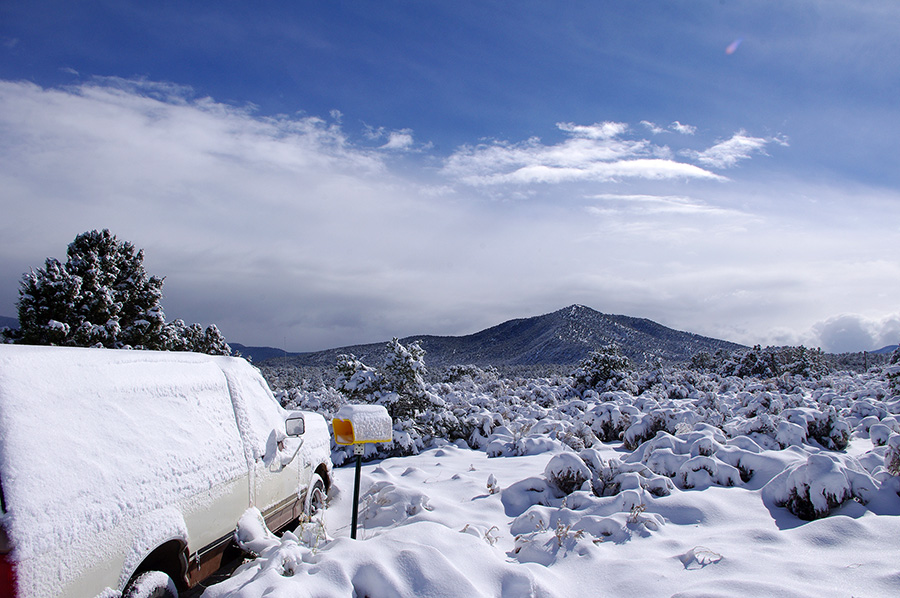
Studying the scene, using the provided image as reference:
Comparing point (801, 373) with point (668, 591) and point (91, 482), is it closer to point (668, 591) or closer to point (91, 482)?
point (668, 591)

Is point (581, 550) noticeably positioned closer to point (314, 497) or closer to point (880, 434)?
point (314, 497)

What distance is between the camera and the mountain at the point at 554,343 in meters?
61.7

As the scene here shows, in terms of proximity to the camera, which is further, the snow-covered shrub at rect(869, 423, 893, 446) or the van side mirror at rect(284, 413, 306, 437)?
the snow-covered shrub at rect(869, 423, 893, 446)

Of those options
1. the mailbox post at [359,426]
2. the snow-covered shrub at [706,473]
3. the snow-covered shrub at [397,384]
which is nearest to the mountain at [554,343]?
the snow-covered shrub at [397,384]

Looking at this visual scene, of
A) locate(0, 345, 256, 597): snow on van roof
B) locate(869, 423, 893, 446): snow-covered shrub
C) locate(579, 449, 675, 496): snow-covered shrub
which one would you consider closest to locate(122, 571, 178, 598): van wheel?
locate(0, 345, 256, 597): snow on van roof

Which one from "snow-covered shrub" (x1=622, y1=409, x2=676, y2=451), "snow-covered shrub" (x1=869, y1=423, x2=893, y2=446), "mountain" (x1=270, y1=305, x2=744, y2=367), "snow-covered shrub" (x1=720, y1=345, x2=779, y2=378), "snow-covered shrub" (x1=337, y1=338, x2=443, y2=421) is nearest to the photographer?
"snow-covered shrub" (x1=869, y1=423, x2=893, y2=446)

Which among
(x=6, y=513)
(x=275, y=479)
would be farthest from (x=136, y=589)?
(x=275, y=479)

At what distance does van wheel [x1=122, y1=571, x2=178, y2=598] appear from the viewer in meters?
2.72

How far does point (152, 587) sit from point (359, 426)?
1.50 metres

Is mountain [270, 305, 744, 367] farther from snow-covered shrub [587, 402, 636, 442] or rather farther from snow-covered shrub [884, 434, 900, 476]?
snow-covered shrub [884, 434, 900, 476]

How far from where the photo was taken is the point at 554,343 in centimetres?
6506

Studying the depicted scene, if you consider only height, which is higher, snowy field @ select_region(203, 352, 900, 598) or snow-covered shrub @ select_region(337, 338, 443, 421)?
snow-covered shrub @ select_region(337, 338, 443, 421)

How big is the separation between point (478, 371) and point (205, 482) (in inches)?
1112

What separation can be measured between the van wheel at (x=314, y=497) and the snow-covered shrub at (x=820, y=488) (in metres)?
4.53
